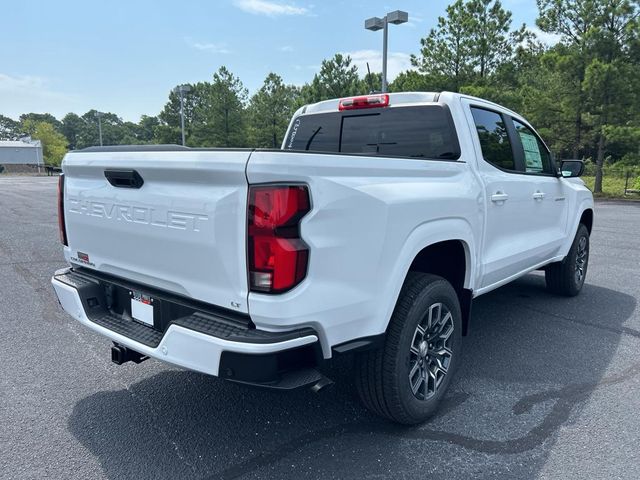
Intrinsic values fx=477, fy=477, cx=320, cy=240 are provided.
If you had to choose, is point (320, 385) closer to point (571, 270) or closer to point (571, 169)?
point (571, 169)

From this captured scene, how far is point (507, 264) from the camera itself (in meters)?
3.82

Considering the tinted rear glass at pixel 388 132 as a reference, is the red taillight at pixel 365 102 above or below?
above

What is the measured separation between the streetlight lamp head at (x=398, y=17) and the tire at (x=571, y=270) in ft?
37.0

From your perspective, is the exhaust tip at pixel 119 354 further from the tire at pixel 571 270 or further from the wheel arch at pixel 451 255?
the tire at pixel 571 270

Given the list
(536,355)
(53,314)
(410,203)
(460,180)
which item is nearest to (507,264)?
(536,355)

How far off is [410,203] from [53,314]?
3988 millimetres

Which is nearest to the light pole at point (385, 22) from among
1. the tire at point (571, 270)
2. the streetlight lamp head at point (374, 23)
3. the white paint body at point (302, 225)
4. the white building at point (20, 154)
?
the streetlight lamp head at point (374, 23)

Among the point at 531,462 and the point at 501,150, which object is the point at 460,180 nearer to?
the point at 501,150

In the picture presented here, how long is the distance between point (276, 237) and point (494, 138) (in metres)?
2.54

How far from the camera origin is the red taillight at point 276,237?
197 cm

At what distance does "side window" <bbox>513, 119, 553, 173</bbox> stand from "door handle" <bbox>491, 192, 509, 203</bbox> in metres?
→ 0.78

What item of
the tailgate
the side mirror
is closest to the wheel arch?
the tailgate

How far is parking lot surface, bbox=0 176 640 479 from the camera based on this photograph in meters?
2.44

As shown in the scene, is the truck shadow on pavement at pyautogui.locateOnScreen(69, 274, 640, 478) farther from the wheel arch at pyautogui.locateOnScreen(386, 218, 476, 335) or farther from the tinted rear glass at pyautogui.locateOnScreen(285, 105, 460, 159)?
the tinted rear glass at pyautogui.locateOnScreen(285, 105, 460, 159)
